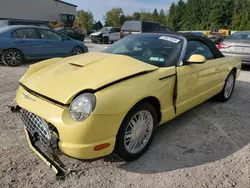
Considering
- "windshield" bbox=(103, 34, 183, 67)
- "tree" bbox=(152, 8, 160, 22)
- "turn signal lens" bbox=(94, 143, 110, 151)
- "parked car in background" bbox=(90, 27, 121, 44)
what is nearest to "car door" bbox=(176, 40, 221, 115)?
"windshield" bbox=(103, 34, 183, 67)

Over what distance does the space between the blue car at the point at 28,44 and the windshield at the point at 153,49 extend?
5.21 meters

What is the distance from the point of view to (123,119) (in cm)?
243

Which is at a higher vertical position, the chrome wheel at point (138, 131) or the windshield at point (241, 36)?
the windshield at point (241, 36)

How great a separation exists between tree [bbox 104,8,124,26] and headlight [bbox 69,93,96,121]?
2309 inches

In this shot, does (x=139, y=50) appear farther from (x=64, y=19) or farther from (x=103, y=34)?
(x=64, y=19)

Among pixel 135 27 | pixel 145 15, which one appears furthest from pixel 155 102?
pixel 145 15

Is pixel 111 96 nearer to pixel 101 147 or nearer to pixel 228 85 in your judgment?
pixel 101 147

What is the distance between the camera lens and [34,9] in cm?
3859

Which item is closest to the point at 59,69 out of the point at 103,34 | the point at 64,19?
the point at 103,34

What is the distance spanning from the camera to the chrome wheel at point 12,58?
308 inches

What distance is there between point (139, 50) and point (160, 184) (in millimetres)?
1900

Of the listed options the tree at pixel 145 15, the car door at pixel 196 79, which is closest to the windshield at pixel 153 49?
the car door at pixel 196 79

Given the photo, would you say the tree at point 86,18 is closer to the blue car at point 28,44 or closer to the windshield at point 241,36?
the blue car at point 28,44

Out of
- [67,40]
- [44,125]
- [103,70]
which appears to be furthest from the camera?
[67,40]
